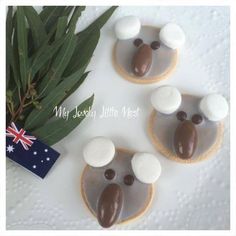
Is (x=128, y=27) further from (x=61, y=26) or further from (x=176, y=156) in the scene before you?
(x=176, y=156)

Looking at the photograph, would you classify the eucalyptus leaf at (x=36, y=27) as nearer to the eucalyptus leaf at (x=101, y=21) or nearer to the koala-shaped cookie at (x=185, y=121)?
the eucalyptus leaf at (x=101, y=21)

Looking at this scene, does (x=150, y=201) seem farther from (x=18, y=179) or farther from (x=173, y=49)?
(x=173, y=49)

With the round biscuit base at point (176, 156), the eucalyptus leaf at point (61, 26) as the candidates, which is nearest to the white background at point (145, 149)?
the round biscuit base at point (176, 156)

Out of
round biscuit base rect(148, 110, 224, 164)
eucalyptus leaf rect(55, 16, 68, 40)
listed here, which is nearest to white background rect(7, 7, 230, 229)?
round biscuit base rect(148, 110, 224, 164)

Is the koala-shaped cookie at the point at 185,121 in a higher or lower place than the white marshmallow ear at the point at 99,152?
higher

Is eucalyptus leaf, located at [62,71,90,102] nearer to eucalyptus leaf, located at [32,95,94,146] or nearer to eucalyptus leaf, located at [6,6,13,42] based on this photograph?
eucalyptus leaf, located at [32,95,94,146]

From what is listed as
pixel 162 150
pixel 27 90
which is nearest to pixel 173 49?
pixel 162 150
